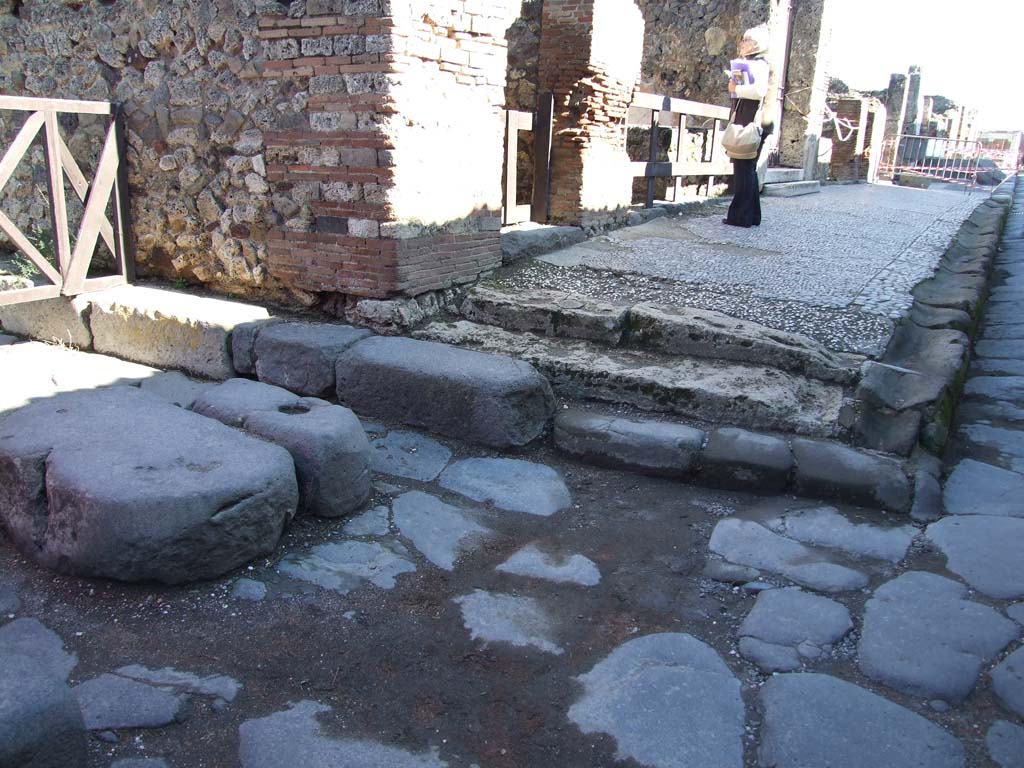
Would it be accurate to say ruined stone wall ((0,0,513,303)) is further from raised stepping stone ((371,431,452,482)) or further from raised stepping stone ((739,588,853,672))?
raised stepping stone ((739,588,853,672))

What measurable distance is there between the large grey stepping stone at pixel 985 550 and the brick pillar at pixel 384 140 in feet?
9.31

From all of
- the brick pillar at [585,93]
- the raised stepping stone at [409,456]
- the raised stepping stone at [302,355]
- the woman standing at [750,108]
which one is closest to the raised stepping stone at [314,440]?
the raised stepping stone at [409,456]

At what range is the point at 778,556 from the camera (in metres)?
2.67

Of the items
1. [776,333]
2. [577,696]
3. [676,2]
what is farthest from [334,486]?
[676,2]

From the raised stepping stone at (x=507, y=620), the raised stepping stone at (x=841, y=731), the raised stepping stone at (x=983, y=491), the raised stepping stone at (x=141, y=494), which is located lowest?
the raised stepping stone at (x=507, y=620)

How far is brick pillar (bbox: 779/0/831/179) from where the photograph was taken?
15.5 metres

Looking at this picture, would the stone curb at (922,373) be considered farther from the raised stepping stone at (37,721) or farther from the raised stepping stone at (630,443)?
the raised stepping stone at (37,721)

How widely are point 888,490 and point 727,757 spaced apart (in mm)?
1570

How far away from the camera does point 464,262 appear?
459 cm

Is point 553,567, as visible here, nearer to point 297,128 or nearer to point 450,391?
point 450,391

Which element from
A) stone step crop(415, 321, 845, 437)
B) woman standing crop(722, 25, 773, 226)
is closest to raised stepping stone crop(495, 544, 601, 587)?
stone step crop(415, 321, 845, 437)

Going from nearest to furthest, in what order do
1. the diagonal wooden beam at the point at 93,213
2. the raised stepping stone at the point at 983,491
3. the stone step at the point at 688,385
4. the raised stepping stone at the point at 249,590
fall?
the raised stepping stone at the point at 249,590, the raised stepping stone at the point at 983,491, the stone step at the point at 688,385, the diagonal wooden beam at the point at 93,213

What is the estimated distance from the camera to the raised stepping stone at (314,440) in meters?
2.78

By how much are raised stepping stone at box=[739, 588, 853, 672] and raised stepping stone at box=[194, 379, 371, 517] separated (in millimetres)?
1490
